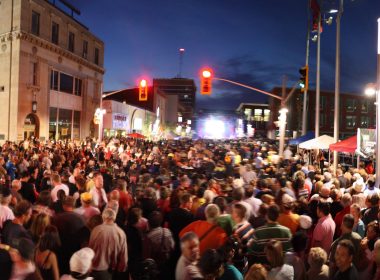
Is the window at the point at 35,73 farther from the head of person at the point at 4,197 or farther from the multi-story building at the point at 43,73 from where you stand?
the head of person at the point at 4,197

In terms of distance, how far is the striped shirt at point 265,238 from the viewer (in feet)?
18.3

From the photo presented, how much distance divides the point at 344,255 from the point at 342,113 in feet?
245

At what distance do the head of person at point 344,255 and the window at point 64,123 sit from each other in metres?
33.7

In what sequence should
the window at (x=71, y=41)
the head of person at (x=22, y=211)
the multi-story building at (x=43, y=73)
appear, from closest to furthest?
the head of person at (x=22, y=211), the multi-story building at (x=43, y=73), the window at (x=71, y=41)

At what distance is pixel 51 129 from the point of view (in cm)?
3381

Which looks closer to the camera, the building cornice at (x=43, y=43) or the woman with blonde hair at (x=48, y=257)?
the woman with blonde hair at (x=48, y=257)

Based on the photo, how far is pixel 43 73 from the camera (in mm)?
31906

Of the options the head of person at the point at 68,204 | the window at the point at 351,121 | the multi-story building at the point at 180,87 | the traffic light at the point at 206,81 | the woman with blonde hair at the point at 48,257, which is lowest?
the woman with blonde hair at the point at 48,257

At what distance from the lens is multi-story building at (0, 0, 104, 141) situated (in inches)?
1151

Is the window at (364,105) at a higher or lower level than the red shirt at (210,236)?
higher

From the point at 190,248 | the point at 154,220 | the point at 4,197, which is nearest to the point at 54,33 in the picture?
the point at 4,197

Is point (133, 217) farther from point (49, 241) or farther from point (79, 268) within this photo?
point (79, 268)

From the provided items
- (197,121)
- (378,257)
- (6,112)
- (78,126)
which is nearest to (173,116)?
(78,126)

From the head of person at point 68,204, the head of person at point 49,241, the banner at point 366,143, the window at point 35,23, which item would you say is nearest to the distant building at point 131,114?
the window at point 35,23
